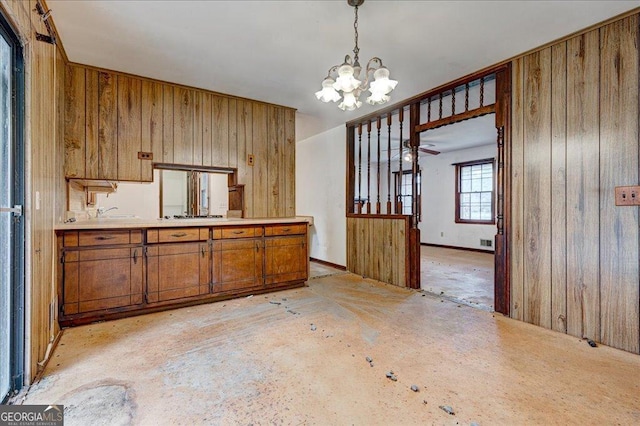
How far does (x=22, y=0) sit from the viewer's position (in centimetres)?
171

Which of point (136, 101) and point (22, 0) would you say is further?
point (136, 101)

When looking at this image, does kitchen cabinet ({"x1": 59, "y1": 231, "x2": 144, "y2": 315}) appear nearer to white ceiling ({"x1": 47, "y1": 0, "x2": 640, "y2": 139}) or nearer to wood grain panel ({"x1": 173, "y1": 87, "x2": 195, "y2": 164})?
wood grain panel ({"x1": 173, "y1": 87, "x2": 195, "y2": 164})

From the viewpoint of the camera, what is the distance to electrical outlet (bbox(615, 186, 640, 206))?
2205 mm

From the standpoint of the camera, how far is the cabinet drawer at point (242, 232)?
341 cm

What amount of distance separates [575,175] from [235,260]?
11.0 ft

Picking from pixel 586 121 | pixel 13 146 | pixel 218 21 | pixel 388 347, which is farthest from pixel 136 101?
pixel 586 121

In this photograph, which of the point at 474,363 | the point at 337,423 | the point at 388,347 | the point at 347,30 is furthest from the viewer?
the point at 347,30

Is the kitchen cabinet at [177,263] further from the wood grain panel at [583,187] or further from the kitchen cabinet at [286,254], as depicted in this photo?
the wood grain panel at [583,187]

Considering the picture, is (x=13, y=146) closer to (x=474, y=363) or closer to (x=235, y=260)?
(x=235, y=260)

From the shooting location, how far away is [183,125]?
371 centimetres

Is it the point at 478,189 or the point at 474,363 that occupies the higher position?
the point at 478,189

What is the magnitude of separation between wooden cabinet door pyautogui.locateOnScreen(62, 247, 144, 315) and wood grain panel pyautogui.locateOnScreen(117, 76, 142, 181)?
1.02 meters

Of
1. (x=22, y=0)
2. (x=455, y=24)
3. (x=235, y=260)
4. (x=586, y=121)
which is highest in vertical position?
(x=455, y=24)

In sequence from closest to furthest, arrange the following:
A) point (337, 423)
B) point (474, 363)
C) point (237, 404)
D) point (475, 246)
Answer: point (337, 423), point (237, 404), point (474, 363), point (475, 246)
